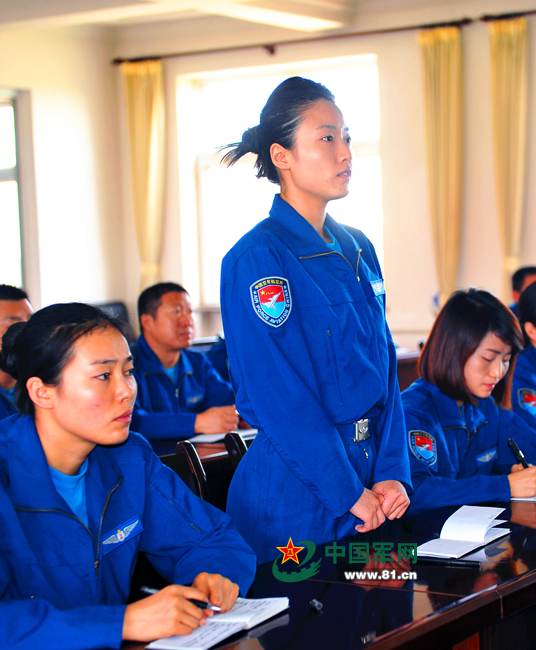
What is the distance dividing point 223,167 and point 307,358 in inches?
214

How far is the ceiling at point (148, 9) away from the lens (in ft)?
17.9

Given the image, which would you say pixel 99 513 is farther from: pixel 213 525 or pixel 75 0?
Answer: pixel 75 0

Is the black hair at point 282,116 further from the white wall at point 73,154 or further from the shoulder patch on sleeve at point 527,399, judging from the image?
the white wall at point 73,154

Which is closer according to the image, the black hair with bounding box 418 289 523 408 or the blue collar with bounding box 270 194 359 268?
the blue collar with bounding box 270 194 359 268

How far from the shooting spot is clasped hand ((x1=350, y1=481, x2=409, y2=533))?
65.4 inches

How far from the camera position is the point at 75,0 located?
219 inches

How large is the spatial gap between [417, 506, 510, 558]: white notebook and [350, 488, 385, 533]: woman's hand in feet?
0.42

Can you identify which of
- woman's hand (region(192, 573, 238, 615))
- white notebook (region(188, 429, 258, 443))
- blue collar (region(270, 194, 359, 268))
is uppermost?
blue collar (region(270, 194, 359, 268))

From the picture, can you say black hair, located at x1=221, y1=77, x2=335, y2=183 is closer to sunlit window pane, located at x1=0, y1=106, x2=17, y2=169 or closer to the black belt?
the black belt

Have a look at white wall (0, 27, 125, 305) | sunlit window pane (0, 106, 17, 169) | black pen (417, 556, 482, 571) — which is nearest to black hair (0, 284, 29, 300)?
black pen (417, 556, 482, 571)

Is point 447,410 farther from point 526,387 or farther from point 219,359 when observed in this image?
point 219,359

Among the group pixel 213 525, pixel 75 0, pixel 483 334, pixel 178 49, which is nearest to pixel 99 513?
pixel 213 525

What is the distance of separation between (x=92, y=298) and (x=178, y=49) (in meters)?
2.29

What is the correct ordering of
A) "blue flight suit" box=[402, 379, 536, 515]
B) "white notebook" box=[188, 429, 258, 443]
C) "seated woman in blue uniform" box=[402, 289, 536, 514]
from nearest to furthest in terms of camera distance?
"blue flight suit" box=[402, 379, 536, 515] < "seated woman in blue uniform" box=[402, 289, 536, 514] < "white notebook" box=[188, 429, 258, 443]
